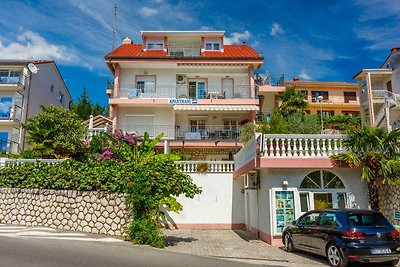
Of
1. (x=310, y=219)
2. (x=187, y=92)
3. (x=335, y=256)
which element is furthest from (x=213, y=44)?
(x=335, y=256)

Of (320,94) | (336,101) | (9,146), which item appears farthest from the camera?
(320,94)

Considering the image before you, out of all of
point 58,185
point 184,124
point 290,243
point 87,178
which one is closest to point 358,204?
point 290,243

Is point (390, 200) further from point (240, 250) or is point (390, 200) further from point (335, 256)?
point (240, 250)

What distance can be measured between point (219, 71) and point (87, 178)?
2104cm

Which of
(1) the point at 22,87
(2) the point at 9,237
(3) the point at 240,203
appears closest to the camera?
(2) the point at 9,237

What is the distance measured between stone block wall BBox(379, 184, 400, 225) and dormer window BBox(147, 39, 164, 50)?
26.2 metres

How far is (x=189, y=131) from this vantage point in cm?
3131

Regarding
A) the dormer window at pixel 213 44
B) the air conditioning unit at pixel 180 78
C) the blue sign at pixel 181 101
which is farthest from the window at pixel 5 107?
the dormer window at pixel 213 44

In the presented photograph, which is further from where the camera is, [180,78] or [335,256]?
[180,78]

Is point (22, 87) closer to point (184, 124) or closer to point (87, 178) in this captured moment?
point (184, 124)

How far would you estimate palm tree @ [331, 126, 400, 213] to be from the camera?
13617 mm

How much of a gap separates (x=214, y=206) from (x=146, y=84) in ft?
55.3

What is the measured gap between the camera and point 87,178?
1482 cm

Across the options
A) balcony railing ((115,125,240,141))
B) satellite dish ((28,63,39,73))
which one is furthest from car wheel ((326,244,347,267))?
satellite dish ((28,63,39,73))
